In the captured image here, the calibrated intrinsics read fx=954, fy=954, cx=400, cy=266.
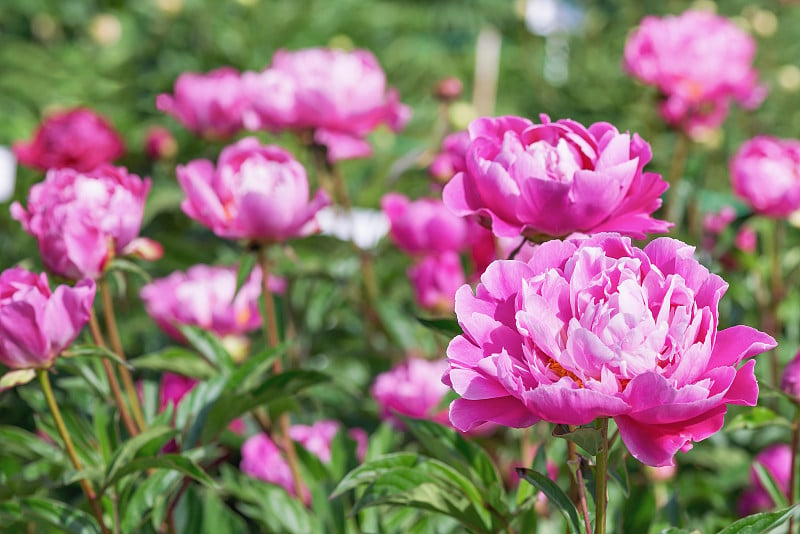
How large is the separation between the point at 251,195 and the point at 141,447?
11.7 inches

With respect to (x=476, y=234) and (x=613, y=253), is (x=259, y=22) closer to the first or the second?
(x=476, y=234)

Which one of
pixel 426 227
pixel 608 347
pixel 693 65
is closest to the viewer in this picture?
pixel 608 347

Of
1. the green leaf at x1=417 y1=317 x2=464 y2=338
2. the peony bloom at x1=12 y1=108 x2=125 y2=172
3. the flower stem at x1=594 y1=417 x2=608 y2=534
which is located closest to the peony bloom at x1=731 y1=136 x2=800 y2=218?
the green leaf at x1=417 y1=317 x2=464 y2=338

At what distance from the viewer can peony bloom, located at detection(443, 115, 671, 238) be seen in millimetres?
706

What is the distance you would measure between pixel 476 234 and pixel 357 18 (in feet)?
10.3

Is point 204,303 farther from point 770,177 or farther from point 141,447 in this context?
point 770,177

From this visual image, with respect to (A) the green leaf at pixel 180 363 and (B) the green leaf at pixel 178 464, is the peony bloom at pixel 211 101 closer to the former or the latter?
(A) the green leaf at pixel 180 363

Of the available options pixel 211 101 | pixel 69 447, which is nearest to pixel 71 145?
pixel 211 101

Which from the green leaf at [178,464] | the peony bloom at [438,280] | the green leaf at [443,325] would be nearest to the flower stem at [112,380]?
the green leaf at [178,464]

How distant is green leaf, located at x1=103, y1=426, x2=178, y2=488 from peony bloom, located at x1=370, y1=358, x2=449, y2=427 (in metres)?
0.44

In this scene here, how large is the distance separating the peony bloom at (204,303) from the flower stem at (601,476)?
81 cm

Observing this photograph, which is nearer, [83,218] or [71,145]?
[83,218]

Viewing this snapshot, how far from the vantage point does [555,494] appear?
0.65 m

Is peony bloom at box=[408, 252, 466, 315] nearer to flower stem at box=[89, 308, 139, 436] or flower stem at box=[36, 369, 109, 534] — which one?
flower stem at box=[89, 308, 139, 436]
